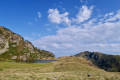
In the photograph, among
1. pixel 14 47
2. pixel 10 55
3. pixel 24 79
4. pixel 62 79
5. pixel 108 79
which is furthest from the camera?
pixel 14 47

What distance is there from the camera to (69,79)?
2581 cm

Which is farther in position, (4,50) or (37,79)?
(4,50)

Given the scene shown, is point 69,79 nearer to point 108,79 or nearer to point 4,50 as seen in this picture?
point 108,79

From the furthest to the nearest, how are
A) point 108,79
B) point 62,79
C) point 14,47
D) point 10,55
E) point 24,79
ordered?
point 14,47 < point 10,55 < point 108,79 < point 62,79 < point 24,79

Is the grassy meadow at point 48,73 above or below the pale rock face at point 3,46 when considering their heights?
below

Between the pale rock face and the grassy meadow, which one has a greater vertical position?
the pale rock face

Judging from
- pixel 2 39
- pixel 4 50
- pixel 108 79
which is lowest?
pixel 108 79

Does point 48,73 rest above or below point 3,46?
below

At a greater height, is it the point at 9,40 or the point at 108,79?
the point at 9,40

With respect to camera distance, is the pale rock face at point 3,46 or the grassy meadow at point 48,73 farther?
the pale rock face at point 3,46

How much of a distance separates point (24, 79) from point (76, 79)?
41.1 ft

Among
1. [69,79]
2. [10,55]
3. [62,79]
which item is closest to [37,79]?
[62,79]

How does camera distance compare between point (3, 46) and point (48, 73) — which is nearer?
point (48, 73)

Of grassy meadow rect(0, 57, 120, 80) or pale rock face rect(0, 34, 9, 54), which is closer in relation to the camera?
grassy meadow rect(0, 57, 120, 80)
